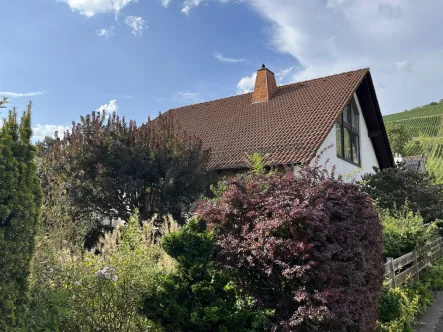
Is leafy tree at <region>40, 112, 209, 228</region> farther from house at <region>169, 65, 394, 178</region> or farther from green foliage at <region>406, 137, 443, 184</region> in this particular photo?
green foliage at <region>406, 137, 443, 184</region>

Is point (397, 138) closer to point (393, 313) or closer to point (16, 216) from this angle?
point (393, 313)

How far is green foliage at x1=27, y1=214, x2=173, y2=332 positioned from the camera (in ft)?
11.4

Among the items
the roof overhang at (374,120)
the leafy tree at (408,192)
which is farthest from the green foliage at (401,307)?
the roof overhang at (374,120)

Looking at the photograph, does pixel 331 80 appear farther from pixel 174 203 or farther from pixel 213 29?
pixel 174 203

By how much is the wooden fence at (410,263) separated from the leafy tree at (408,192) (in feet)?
7.43

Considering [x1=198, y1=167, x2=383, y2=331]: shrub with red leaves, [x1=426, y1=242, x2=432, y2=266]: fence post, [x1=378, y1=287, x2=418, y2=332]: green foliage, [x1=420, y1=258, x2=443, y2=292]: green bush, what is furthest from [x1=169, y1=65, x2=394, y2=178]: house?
[x1=198, y1=167, x2=383, y2=331]: shrub with red leaves

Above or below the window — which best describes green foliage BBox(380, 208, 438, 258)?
below

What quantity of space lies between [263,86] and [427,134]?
39.4m

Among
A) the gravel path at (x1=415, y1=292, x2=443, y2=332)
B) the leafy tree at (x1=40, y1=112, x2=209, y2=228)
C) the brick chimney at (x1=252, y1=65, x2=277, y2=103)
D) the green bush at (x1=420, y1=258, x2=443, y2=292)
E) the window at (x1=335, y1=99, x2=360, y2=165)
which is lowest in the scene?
the gravel path at (x1=415, y1=292, x2=443, y2=332)

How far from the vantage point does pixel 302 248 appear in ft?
12.6

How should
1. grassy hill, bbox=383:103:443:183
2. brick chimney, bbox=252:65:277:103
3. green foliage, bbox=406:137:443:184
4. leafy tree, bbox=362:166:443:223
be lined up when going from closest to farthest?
leafy tree, bbox=362:166:443:223, brick chimney, bbox=252:65:277:103, green foliage, bbox=406:137:443:184, grassy hill, bbox=383:103:443:183

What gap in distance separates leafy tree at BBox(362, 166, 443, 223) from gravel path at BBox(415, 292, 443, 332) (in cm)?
661

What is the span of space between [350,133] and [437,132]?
39260 millimetres

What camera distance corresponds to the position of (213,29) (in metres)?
9.96
